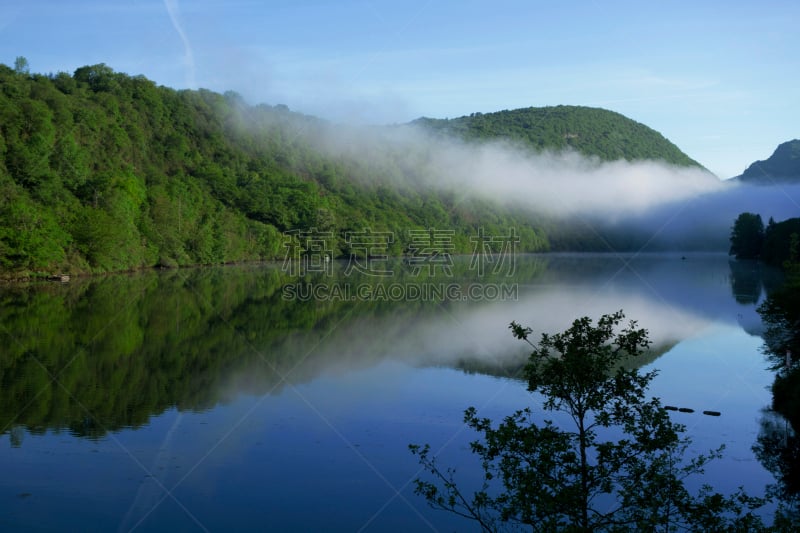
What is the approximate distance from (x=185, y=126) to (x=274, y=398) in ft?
323

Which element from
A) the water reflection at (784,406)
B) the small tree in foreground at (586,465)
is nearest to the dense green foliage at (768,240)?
the water reflection at (784,406)

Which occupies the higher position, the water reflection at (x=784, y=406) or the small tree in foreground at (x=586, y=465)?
the small tree in foreground at (x=586, y=465)

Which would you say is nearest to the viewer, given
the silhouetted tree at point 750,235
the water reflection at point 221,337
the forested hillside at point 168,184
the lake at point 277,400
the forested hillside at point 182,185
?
the lake at point 277,400

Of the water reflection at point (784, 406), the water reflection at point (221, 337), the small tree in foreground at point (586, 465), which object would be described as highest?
the small tree in foreground at point (586, 465)

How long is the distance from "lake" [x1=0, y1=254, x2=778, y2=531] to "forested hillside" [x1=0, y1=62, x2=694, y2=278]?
18.7m

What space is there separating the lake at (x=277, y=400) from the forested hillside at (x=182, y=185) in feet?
61.5

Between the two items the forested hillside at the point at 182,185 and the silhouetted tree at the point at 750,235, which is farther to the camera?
the silhouetted tree at the point at 750,235

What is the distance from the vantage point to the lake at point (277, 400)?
1099cm

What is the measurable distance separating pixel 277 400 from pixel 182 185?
7078 centimetres

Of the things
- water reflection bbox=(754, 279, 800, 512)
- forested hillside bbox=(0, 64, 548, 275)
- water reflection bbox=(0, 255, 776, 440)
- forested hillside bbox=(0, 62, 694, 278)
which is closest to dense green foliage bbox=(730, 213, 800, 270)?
water reflection bbox=(0, 255, 776, 440)

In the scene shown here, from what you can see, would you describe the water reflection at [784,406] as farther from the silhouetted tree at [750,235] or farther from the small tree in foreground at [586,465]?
the silhouetted tree at [750,235]

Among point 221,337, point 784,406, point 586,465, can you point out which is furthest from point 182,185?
point 586,465

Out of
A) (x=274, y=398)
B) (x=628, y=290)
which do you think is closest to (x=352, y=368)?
(x=274, y=398)

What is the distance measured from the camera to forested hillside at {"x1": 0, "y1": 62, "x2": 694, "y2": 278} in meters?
55.8
